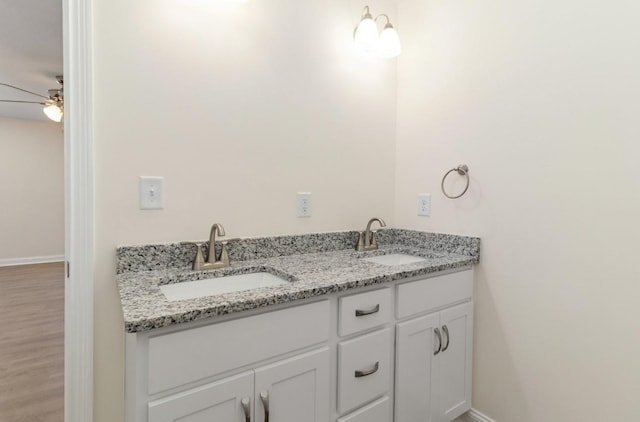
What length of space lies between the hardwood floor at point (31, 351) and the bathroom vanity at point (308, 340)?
1249 millimetres

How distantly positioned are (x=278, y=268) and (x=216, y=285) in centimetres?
24

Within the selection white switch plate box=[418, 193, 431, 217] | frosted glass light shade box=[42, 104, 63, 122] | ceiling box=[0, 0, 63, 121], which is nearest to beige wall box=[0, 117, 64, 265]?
ceiling box=[0, 0, 63, 121]

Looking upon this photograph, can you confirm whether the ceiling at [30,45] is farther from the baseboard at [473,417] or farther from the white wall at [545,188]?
the baseboard at [473,417]

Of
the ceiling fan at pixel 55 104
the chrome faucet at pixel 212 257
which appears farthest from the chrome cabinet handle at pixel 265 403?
the ceiling fan at pixel 55 104

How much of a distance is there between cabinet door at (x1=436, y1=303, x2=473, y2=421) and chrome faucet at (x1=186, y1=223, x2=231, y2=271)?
0.93 meters

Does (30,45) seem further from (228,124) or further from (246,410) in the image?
(246,410)

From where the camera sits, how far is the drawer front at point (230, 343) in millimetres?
808

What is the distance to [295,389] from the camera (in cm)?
101

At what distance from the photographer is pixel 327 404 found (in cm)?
108

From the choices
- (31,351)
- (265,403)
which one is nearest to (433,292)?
(265,403)

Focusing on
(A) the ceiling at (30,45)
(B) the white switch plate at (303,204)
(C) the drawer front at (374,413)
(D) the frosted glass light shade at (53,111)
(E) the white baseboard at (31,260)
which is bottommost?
(E) the white baseboard at (31,260)

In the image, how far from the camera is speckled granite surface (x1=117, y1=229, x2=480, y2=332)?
0.86 metres

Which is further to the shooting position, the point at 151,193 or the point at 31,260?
the point at 31,260

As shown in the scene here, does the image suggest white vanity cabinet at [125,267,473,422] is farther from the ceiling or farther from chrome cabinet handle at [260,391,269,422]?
the ceiling
